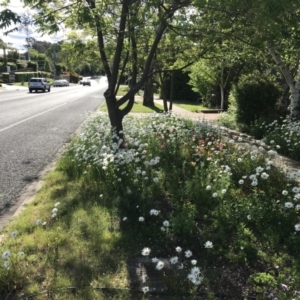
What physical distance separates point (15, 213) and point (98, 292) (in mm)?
2291

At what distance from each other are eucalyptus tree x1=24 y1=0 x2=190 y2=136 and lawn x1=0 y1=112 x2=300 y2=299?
1.93 metres

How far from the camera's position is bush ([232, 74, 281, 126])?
38.4 feet

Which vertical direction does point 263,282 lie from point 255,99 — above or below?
below

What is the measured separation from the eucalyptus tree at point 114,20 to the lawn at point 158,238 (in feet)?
6.33

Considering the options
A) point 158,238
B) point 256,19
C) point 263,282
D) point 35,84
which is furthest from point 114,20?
point 35,84

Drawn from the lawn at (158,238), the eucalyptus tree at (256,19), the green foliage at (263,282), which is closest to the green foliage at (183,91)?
the eucalyptus tree at (256,19)

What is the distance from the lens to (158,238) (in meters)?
3.56

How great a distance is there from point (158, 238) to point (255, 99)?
9220 millimetres

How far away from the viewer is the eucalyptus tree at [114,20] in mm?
5543

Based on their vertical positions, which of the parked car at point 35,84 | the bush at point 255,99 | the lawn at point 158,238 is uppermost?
the bush at point 255,99

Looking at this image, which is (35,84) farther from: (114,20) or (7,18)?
(7,18)

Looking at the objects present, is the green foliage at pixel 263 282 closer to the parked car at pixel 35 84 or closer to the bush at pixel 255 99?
the bush at pixel 255 99

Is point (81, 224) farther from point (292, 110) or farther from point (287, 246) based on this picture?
point (292, 110)

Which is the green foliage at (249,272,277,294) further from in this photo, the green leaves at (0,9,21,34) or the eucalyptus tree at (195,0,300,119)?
the green leaves at (0,9,21,34)
